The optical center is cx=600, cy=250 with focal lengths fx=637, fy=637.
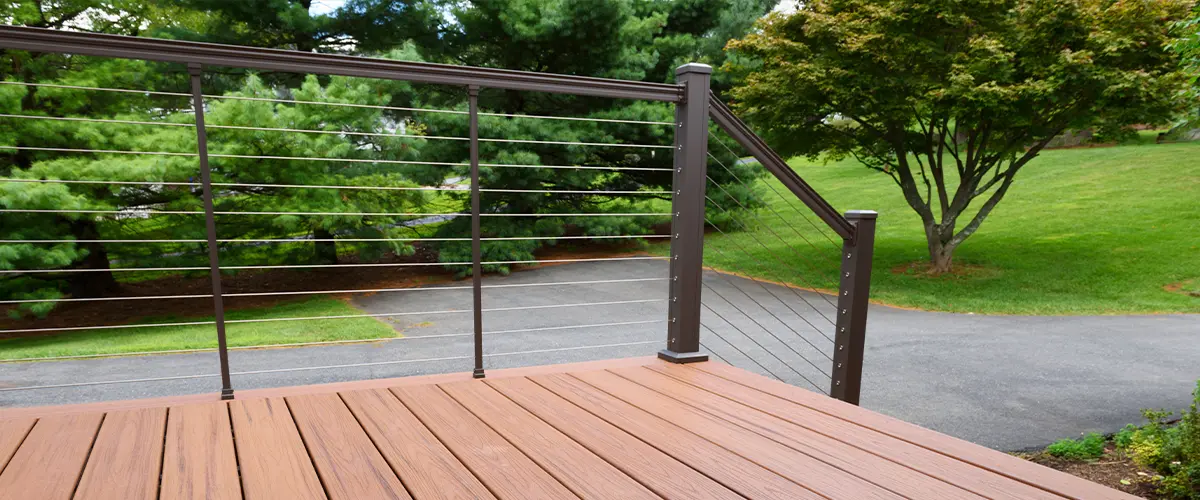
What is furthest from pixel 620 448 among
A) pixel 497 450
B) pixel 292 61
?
pixel 292 61

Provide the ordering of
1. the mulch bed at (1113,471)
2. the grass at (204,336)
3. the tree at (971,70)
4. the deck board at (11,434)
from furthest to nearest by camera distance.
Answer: the tree at (971,70) < the grass at (204,336) < the mulch bed at (1113,471) < the deck board at (11,434)

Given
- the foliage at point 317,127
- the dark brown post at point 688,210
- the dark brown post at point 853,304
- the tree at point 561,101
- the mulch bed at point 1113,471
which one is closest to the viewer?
the dark brown post at point 688,210

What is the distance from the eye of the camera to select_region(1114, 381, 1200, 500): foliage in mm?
2596

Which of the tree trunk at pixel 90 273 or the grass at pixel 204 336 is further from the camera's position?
the tree trunk at pixel 90 273

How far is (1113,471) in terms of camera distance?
2.96m

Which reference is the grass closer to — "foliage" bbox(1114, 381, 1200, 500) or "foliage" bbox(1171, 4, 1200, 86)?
"foliage" bbox(1114, 381, 1200, 500)

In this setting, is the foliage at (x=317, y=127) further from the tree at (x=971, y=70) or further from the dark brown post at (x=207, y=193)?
the dark brown post at (x=207, y=193)

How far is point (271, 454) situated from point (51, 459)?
1.53 feet

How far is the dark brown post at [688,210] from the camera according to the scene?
7.24 ft

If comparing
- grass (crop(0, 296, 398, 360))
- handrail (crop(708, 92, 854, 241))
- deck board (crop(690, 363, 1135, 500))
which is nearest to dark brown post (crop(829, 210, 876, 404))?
handrail (crop(708, 92, 854, 241))

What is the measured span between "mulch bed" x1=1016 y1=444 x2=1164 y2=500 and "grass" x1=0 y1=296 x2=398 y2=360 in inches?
189

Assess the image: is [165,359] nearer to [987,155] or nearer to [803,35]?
[803,35]

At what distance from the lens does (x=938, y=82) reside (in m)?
7.21

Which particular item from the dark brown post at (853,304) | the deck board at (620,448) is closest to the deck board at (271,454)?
the deck board at (620,448)
